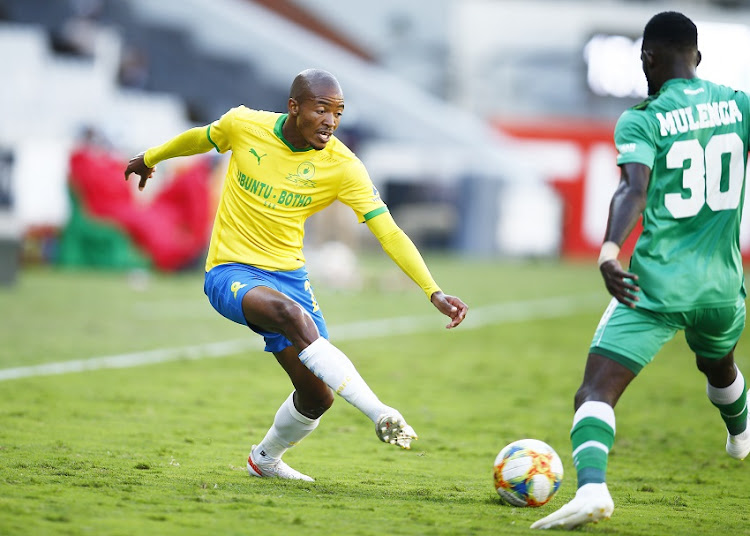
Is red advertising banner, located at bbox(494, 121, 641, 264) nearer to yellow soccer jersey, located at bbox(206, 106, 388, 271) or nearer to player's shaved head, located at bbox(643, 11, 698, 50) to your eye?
yellow soccer jersey, located at bbox(206, 106, 388, 271)

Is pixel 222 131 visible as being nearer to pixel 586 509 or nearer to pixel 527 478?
pixel 527 478

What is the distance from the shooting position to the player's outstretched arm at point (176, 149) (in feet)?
19.5

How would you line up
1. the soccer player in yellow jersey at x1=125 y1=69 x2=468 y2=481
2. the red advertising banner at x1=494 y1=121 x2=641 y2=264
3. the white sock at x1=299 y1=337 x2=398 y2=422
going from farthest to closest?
the red advertising banner at x1=494 y1=121 x2=641 y2=264
the soccer player in yellow jersey at x1=125 y1=69 x2=468 y2=481
the white sock at x1=299 y1=337 x2=398 y2=422

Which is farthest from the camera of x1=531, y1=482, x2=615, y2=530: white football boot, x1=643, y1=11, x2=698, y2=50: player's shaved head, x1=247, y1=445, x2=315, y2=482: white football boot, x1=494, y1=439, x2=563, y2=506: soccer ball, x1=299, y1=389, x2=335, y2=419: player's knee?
x1=247, y1=445, x2=315, y2=482: white football boot

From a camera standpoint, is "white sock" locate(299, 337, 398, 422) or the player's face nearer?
"white sock" locate(299, 337, 398, 422)

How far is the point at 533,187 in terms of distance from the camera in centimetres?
3152

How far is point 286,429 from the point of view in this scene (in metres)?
5.74

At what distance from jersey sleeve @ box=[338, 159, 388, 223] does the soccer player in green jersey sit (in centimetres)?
135

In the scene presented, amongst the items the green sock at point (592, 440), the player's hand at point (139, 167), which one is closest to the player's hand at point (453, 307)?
the green sock at point (592, 440)

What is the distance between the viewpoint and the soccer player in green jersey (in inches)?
187

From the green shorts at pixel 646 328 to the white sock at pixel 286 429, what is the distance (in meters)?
1.59

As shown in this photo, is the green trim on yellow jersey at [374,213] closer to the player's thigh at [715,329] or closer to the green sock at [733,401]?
the player's thigh at [715,329]

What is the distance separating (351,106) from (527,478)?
1056 inches

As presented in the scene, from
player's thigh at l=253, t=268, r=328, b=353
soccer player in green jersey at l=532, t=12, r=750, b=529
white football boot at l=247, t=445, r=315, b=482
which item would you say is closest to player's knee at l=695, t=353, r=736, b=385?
soccer player in green jersey at l=532, t=12, r=750, b=529
